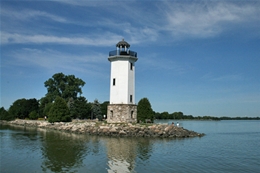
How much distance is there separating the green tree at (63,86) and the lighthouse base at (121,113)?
85.3 ft

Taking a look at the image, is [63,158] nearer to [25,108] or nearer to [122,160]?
[122,160]

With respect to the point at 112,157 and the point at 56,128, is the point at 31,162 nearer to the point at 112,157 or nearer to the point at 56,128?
the point at 112,157

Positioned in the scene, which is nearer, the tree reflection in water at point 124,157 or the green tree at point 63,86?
the tree reflection in water at point 124,157

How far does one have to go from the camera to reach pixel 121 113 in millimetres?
30844

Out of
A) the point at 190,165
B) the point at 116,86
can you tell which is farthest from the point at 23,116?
the point at 190,165

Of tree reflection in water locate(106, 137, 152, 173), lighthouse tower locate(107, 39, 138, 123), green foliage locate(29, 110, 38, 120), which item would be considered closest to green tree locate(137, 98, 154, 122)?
lighthouse tower locate(107, 39, 138, 123)

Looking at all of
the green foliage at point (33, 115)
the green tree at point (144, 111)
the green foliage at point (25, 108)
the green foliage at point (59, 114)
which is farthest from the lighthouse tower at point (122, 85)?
the green foliage at point (25, 108)

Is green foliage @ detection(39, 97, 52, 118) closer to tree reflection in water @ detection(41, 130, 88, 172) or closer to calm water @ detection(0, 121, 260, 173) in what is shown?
calm water @ detection(0, 121, 260, 173)

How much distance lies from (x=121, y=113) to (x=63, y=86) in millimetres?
29148

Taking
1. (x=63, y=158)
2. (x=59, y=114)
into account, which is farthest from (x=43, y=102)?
(x=63, y=158)

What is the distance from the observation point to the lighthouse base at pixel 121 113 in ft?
101

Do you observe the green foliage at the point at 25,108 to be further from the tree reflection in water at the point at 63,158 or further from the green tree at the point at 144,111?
the tree reflection in water at the point at 63,158

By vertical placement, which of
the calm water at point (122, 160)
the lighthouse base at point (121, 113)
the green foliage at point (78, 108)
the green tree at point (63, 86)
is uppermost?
the green tree at point (63, 86)

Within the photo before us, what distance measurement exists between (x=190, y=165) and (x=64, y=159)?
721cm
